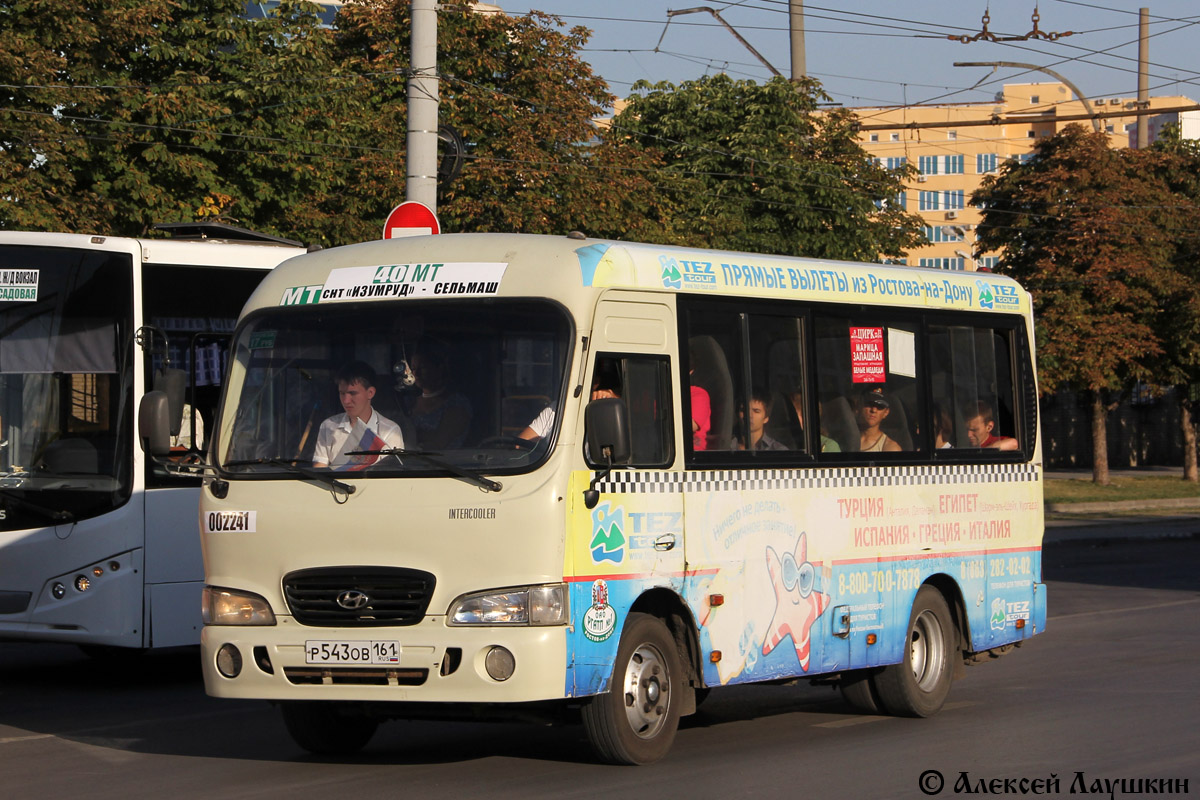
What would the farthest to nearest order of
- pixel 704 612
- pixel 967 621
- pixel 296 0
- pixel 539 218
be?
pixel 539 218 < pixel 296 0 < pixel 967 621 < pixel 704 612

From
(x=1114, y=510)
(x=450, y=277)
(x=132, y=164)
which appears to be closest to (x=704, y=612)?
(x=450, y=277)

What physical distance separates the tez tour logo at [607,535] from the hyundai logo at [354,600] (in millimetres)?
1109

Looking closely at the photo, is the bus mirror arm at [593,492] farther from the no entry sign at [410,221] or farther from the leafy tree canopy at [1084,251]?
the leafy tree canopy at [1084,251]

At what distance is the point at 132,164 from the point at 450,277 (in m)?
15.2

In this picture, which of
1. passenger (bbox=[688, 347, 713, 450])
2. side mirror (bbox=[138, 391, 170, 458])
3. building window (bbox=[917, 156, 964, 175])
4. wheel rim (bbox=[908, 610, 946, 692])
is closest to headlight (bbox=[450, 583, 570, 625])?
passenger (bbox=[688, 347, 713, 450])

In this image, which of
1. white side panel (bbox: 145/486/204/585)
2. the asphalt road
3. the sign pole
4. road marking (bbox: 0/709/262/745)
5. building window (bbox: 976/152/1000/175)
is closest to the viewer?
the asphalt road

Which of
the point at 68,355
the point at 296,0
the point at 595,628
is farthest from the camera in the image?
→ the point at 296,0

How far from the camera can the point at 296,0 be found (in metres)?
25.2

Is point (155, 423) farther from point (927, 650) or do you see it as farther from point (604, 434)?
point (927, 650)

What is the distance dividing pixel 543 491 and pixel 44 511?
5.77m

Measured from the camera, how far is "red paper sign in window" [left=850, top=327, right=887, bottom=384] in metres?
10.6

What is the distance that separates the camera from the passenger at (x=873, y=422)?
34.3 feet

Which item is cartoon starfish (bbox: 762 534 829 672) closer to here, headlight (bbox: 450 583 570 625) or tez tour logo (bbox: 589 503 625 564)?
tez tour logo (bbox: 589 503 625 564)

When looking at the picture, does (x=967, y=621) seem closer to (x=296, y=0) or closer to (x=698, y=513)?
(x=698, y=513)
